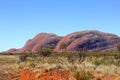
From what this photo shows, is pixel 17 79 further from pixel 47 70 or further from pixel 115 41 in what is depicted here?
pixel 115 41

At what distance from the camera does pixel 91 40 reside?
594ft

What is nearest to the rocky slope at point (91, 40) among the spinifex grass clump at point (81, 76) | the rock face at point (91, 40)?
the rock face at point (91, 40)

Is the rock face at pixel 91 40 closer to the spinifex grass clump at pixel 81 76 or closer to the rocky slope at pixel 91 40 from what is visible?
the rocky slope at pixel 91 40

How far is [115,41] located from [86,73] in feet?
555

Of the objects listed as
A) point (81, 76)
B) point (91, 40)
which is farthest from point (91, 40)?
point (81, 76)

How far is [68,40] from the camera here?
189 meters

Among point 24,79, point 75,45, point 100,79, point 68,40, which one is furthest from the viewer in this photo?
point 68,40

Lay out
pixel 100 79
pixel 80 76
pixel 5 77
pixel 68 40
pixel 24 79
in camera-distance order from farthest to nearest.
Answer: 1. pixel 68 40
2. pixel 5 77
3. pixel 24 79
4. pixel 100 79
5. pixel 80 76

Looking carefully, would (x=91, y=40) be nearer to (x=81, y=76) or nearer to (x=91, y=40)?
(x=91, y=40)

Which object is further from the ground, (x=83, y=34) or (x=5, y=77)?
(x=83, y=34)

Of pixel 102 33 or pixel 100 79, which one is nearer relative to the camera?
pixel 100 79

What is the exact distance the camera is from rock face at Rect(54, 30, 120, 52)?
177500 millimetres

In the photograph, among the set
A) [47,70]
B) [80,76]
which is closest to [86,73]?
[80,76]

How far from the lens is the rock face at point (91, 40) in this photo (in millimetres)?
177500
